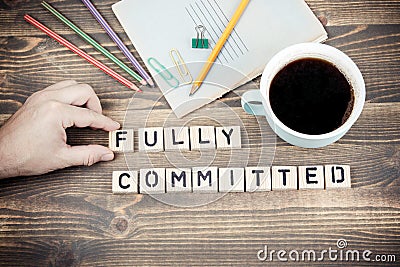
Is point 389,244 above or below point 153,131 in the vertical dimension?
below

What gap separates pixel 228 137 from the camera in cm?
90

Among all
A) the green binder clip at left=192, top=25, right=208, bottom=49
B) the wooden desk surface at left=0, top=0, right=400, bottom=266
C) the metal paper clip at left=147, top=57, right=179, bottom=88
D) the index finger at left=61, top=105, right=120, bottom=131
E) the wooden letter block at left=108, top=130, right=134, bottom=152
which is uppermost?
the green binder clip at left=192, top=25, right=208, bottom=49

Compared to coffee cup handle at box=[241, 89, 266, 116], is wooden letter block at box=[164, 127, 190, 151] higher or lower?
lower

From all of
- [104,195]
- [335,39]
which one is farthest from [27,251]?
[335,39]

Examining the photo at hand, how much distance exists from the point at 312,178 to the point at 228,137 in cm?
16

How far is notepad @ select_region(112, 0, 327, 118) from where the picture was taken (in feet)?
2.98

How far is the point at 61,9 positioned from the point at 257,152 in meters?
0.45

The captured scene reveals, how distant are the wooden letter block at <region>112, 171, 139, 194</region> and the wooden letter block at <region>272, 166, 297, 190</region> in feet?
0.77

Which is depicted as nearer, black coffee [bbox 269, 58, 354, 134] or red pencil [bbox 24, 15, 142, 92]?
black coffee [bbox 269, 58, 354, 134]

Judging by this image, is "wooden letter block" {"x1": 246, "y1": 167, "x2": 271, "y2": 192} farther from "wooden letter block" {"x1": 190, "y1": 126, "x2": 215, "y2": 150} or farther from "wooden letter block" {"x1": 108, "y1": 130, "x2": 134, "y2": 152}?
"wooden letter block" {"x1": 108, "y1": 130, "x2": 134, "y2": 152}

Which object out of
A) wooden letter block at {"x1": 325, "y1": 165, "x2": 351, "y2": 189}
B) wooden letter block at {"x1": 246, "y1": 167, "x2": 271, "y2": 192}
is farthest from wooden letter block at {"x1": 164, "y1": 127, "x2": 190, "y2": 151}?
wooden letter block at {"x1": 325, "y1": 165, "x2": 351, "y2": 189}

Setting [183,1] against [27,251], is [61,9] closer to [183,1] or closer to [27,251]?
[183,1]

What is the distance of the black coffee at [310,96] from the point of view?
0.81 m

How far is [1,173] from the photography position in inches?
34.4
